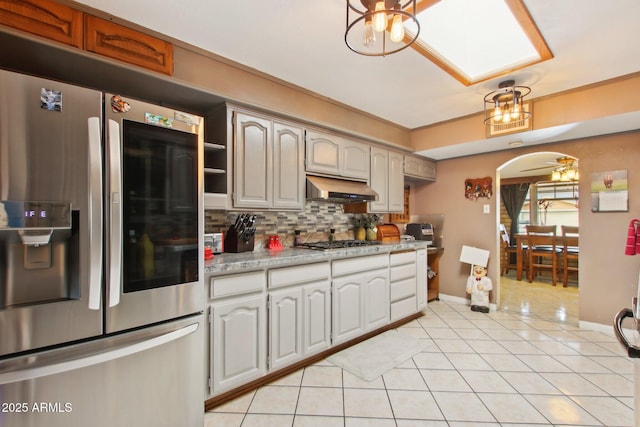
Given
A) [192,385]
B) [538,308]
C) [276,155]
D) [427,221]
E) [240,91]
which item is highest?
[240,91]

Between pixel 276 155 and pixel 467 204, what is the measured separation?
2969 millimetres

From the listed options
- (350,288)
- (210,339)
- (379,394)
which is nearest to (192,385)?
(210,339)

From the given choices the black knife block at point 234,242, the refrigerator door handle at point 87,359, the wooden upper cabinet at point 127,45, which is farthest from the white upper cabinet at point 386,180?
the refrigerator door handle at point 87,359

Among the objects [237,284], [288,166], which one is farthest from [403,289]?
[237,284]

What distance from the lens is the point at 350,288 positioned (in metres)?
2.65

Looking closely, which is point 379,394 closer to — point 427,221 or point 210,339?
point 210,339

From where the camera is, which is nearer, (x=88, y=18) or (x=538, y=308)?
(x=88, y=18)

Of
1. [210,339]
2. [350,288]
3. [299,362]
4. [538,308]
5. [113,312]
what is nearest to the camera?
[113,312]

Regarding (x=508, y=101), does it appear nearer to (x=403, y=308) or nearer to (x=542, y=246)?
(x=403, y=308)

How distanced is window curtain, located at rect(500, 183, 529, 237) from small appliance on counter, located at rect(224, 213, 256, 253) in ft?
23.2

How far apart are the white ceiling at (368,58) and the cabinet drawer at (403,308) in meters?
2.19

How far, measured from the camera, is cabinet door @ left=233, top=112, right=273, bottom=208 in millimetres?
2227

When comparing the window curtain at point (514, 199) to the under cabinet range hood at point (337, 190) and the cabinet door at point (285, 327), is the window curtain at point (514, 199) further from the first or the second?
the cabinet door at point (285, 327)

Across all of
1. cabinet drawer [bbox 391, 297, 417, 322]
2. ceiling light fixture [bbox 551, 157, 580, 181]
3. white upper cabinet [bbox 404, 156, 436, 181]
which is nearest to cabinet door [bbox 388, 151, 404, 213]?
white upper cabinet [bbox 404, 156, 436, 181]
